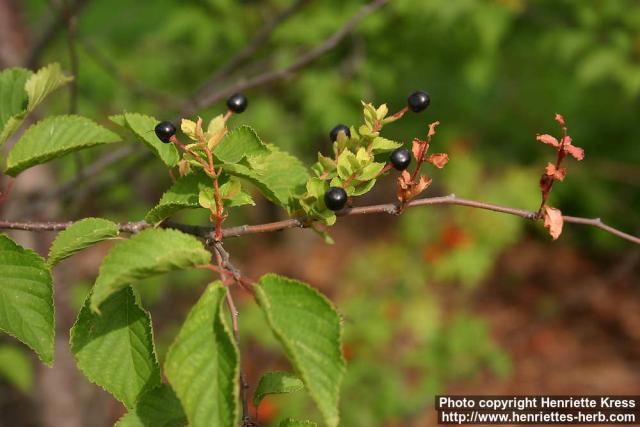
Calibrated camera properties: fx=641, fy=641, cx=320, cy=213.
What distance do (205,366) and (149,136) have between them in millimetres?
521

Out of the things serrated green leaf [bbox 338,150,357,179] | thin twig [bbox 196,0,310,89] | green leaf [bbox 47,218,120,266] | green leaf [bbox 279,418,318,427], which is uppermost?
thin twig [bbox 196,0,310,89]

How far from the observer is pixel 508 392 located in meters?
6.11

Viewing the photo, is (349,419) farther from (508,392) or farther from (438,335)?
(508,392)

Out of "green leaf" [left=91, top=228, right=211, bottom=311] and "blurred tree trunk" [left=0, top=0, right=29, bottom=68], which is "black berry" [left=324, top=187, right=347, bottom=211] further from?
"blurred tree trunk" [left=0, top=0, right=29, bottom=68]

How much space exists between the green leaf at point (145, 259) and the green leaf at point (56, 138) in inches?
14.7

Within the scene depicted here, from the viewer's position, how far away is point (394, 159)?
4.04ft

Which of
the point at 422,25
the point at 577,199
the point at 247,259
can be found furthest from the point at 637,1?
the point at 247,259

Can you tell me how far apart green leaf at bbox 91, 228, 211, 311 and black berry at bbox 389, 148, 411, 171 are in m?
0.40

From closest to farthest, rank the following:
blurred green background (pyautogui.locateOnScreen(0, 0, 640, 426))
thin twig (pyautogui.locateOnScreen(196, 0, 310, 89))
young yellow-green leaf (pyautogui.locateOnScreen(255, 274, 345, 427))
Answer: young yellow-green leaf (pyautogui.locateOnScreen(255, 274, 345, 427))
thin twig (pyautogui.locateOnScreen(196, 0, 310, 89))
blurred green background (pyautogui.locateOnScreen(0, 0, 640, 426))

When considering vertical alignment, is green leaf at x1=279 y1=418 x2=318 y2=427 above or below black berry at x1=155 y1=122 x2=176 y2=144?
below

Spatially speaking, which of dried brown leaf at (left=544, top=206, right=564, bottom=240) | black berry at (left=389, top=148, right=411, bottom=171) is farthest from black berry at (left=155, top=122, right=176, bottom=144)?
dried brown leaf at (left=544, top=206, right=564, bottom=240)

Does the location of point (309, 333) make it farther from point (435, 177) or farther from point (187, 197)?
point (435, 177)

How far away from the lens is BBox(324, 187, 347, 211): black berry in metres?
1.15

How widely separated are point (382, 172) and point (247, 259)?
7.43 meters
